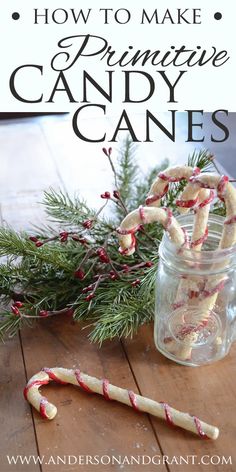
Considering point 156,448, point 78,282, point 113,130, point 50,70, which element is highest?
point 50,70

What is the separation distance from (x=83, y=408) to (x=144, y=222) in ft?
0.67

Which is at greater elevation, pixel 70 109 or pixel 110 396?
pixel 70 109

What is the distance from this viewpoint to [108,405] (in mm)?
702

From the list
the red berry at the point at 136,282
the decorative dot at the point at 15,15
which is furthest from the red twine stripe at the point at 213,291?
the decorative dot at the point at 15,15

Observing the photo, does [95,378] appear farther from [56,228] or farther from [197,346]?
[56,228]

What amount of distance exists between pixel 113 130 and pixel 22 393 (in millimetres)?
824

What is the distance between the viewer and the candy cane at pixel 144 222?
658 millimetres

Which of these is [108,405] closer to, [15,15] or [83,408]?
[83,408]

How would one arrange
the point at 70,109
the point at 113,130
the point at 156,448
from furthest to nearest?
the point at 70,109 < the point at 113,130 < the point at 156,448

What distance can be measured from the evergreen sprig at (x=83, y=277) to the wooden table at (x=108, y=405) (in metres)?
0.02

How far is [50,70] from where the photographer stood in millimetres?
1455

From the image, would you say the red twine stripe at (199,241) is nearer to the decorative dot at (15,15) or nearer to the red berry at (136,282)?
the red berry at (136,282)

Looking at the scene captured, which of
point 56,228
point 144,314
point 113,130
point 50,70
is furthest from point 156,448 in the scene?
point 50,70

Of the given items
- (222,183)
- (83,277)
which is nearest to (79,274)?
(83,277)
